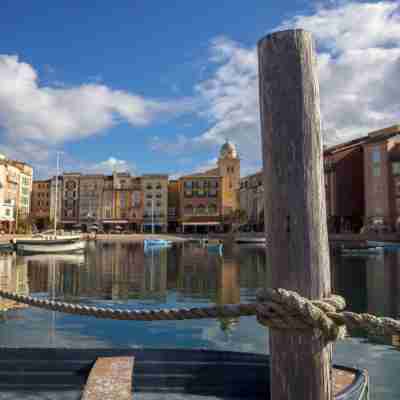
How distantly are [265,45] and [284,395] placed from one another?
75.2 inches

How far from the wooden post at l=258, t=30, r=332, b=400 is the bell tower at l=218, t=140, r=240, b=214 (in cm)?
9236

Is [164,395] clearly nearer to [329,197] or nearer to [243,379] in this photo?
[243,379]

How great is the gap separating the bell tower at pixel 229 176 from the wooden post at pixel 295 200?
9236cm

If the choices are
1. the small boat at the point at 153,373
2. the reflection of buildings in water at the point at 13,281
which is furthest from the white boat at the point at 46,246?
the small boat at the point at 153,373

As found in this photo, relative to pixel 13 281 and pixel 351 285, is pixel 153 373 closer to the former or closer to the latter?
pixel 351 285

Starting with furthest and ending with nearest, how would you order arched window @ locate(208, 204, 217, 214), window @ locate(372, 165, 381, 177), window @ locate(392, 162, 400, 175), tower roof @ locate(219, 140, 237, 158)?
tower roof @ locate(219, 140, 237, 158), arched window @ locate(208, 204, 217, 214), window @ locate(372, 165, 381, 177), window @ locate(392, 162, 400, 175)

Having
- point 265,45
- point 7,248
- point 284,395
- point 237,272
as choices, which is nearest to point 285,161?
point 265,45

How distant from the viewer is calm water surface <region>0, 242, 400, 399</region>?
8211 millimetres

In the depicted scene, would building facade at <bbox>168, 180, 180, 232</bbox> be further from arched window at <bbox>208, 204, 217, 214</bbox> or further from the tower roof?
the tower roof

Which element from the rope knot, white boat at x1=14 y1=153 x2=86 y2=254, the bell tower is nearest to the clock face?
the bell tower

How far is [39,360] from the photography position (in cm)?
462

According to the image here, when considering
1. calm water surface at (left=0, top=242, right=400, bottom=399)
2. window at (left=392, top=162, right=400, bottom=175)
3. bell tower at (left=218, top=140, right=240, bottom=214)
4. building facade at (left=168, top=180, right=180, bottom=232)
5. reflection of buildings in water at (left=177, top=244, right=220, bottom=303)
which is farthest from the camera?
building facade at (left=168, top=180, right=180, bottom=232)

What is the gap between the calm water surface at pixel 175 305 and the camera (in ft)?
26.9

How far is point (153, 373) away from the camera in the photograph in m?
4.60
